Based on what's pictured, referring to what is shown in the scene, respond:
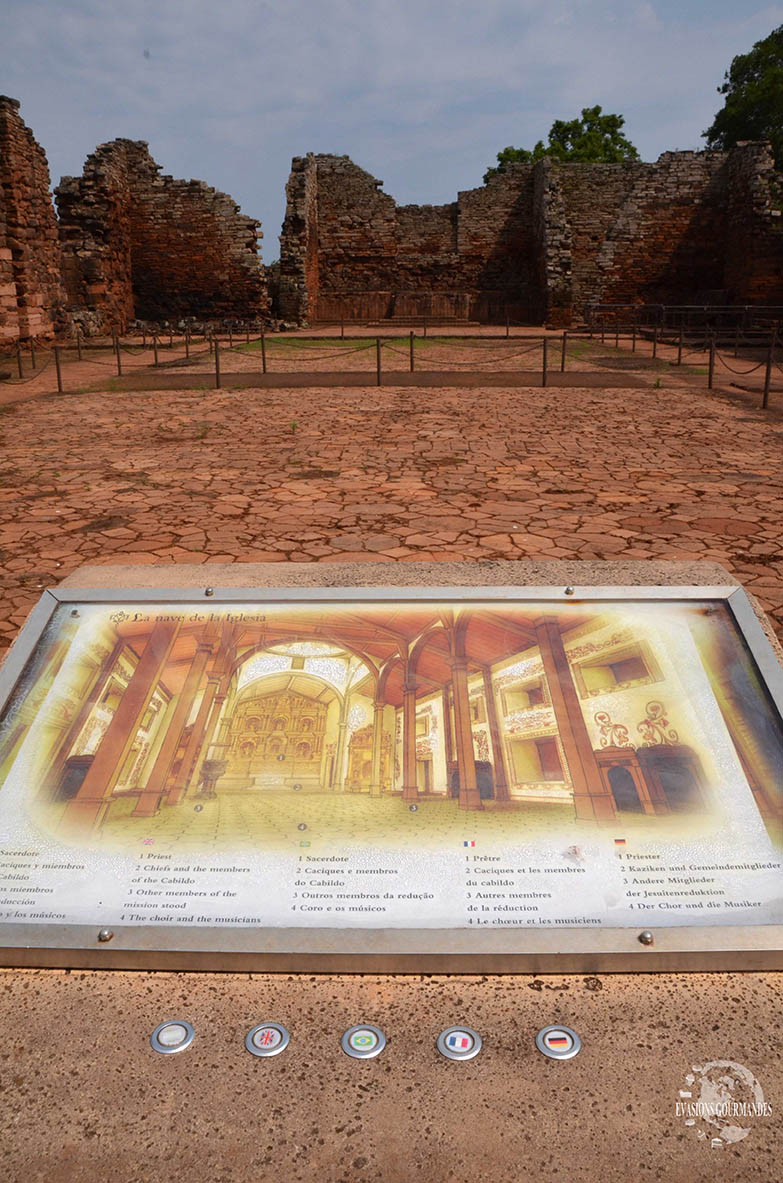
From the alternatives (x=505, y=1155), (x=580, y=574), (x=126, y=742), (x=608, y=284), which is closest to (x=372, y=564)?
(x=580, y=574)

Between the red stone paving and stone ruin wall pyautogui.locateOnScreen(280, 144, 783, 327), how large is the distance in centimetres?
1502

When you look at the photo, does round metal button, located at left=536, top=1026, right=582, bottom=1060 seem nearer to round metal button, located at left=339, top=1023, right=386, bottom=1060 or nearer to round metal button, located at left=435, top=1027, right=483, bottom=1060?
round metal button, located at left=435, top=1027, right=483, bottom=1060

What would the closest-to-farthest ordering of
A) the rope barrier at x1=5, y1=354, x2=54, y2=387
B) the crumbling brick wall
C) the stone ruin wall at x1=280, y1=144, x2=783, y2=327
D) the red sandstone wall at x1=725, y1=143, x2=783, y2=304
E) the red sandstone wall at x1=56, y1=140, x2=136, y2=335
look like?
the rope barrier at x1=5, y1=354, x2=54, y2=387, the red sandstone wall at x1=56, y1=140, x2=136, y2=335, the red sandstone wall at x1=725, y1=143, x2=783, y2=304, the stone ruin wall at x1=280, y1=144, x2=783, y2=327, the crumbling brick wall

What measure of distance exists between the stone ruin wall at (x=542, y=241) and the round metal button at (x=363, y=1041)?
75.6 feet

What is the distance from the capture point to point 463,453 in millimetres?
7504

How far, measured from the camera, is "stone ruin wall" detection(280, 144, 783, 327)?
23656 millimetres

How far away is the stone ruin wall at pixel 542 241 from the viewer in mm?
23656

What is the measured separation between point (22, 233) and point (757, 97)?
1218 inches

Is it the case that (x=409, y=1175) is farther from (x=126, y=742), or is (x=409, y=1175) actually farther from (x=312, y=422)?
(x=312, y=422)

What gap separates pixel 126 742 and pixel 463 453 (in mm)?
5918

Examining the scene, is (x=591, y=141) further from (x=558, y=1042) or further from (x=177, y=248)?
(x=558, y=1042)

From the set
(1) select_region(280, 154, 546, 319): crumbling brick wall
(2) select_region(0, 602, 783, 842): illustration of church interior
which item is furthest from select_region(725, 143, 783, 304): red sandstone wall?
(2) select_region(0, 602, 783, 842): illustration of church interior

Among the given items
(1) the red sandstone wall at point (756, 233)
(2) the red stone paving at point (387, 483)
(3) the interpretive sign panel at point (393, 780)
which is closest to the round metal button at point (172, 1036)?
(3) the interpretive sign panel at point (393, 780)

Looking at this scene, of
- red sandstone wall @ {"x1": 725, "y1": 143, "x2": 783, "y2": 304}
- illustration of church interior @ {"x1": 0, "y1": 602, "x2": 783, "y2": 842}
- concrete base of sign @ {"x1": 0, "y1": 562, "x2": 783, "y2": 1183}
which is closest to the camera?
concrete base of sign @ {"x1": 0, "y1": 562, "x2": 783, "y2": 1183}
